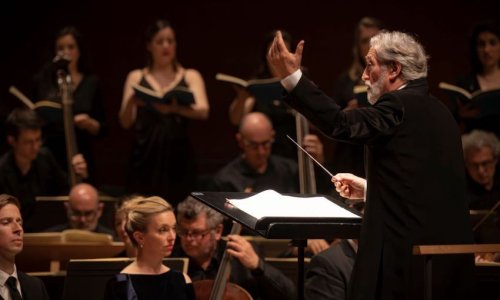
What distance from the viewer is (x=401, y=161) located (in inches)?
116

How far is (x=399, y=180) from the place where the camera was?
2.95 metres

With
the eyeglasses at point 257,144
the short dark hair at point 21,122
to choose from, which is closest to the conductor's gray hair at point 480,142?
the eyeglasses at point 257,144

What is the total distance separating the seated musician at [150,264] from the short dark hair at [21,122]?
2.04 m

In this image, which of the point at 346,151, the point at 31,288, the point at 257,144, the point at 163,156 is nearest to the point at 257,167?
the point at 257,144

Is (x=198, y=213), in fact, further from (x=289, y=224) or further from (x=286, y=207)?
(x=289, y=224)

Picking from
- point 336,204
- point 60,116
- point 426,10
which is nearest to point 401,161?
point 336,204

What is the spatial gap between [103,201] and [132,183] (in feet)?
1.27

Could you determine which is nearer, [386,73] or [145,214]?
[386,73]

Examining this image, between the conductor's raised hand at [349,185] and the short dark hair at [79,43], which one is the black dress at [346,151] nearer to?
the short dark hair at [79,43]

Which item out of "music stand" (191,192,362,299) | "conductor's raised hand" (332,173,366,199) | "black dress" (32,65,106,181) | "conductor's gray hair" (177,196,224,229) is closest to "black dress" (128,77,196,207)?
"black dress" (32,65,106,181)

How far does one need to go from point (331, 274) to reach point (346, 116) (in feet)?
4.77

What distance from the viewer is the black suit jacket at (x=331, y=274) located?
4.15m

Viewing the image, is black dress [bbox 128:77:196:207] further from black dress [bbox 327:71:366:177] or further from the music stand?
the music stand

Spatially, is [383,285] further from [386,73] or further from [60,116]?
[60,116]
